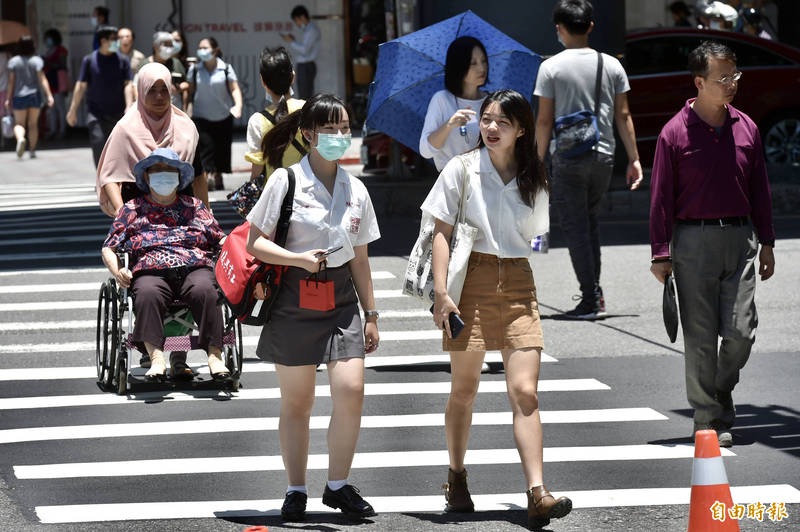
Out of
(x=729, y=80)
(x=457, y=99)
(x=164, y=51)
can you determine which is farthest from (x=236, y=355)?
(x=164, y=51)

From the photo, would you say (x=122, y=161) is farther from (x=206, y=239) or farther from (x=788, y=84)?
(x=788, y=84)

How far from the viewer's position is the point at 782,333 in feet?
33.1

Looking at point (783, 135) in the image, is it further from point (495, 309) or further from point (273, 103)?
point (495, 309)

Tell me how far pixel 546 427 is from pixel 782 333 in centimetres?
307

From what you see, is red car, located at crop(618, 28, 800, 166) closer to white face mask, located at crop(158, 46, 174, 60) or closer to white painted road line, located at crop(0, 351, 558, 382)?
white face mask, located at crop(158, 46, 174, 60)

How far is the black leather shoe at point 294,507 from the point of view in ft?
19.5

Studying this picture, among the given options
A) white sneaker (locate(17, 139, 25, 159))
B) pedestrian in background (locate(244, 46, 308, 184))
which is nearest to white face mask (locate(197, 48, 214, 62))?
white sneaker (locate(17, 139, 25, 159))

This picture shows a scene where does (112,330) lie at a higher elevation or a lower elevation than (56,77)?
lower

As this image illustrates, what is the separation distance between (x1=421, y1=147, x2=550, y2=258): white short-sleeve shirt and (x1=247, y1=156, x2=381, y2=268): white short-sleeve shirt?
0.35m

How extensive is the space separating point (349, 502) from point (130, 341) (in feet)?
9.45

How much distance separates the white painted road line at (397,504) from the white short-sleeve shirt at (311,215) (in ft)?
3.61

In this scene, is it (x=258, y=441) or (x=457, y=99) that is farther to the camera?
(x=457, y=99)

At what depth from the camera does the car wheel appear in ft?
59.3

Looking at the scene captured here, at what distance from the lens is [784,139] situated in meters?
18.1
